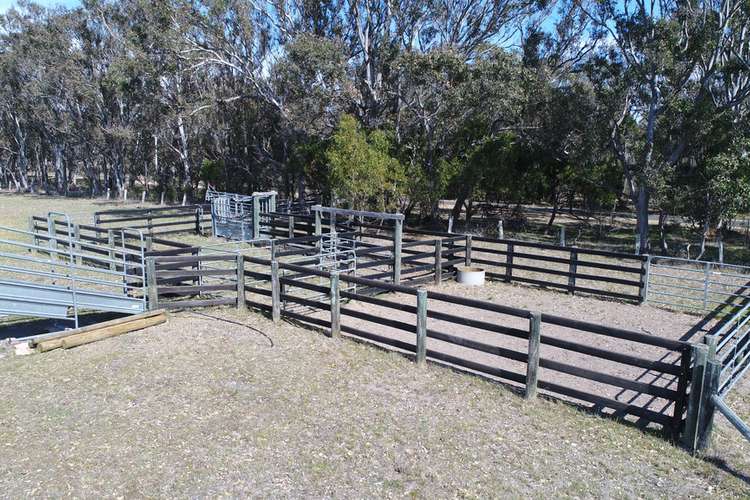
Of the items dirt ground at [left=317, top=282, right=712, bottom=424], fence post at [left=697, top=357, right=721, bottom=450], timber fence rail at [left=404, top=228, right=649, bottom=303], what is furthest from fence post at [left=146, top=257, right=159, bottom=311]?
fence post at [left=697, top=357, right=721, bottom=450]

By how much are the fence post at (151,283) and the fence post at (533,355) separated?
6.32 meters

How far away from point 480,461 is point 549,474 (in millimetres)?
581

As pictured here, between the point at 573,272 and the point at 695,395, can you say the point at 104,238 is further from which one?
the point at 695,395

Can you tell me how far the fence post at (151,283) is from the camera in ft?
30.6

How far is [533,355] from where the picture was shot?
620cm

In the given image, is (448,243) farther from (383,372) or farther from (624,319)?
(383,372)

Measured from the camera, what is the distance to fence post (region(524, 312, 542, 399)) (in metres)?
6.14

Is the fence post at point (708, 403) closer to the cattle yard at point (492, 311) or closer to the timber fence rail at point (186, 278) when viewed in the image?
the cattle yard at point (492, 311)

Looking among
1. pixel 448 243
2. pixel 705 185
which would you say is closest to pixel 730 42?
pixel 705 185

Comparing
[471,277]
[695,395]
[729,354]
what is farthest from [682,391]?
[471,277]

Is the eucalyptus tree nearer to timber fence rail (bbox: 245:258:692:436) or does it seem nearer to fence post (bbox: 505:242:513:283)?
fence post (bbox: 505:242:513:283)

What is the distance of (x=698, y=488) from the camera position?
4.47m

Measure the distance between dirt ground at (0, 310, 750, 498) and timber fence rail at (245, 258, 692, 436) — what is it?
9.3 inches

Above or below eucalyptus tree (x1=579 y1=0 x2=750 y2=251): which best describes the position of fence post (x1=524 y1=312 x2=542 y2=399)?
below
